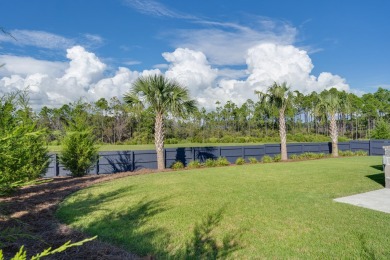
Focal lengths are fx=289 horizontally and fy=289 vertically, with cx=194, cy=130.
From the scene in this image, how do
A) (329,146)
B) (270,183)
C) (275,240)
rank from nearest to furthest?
(275,240), (270,183), (329,146)

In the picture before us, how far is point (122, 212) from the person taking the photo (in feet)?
21.8

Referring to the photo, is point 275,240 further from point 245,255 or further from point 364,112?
point 364,112

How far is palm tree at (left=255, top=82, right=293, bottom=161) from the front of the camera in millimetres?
21031

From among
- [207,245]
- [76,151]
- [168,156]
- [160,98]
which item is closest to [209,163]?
[168,156]

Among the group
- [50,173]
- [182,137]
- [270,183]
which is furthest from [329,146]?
[182,137]

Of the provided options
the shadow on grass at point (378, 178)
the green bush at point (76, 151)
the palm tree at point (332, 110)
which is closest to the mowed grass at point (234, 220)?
the shadow on grass at point (378, 178)

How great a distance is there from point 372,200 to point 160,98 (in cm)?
1067

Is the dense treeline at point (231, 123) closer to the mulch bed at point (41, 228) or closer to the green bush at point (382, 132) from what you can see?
the green bush at point (382, 132)

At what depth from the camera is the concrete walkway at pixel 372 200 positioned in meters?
6.83

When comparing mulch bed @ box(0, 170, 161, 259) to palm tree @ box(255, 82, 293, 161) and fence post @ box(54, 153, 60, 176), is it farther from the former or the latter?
palm tree @ box(255, 82, 293, 161)

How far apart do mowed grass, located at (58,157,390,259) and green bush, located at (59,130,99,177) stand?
4143 millimetres

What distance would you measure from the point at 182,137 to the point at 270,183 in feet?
150

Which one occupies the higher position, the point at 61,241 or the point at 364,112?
the point at 364,112

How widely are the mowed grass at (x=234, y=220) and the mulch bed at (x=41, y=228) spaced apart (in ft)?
1.00
